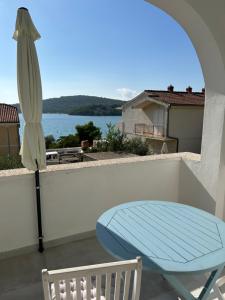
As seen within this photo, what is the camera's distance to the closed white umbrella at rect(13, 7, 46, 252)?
2303mm

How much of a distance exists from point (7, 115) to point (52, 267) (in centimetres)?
1502

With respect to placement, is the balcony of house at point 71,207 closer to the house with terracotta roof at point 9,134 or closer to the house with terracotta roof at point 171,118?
the house with terracotta roof at point 9,134

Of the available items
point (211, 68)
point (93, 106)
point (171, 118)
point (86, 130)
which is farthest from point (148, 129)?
point (211, 68)

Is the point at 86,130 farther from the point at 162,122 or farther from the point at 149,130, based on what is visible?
the point at 162,122

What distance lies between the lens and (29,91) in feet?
7.89

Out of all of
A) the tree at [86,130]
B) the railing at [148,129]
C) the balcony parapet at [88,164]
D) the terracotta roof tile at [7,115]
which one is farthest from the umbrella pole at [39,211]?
the tree at [86,130]

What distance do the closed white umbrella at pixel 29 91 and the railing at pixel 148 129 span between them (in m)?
15.7

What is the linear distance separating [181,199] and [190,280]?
1.55m

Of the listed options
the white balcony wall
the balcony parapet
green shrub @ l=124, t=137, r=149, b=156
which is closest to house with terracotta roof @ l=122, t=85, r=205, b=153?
green shrub @ l=124, t=137, r=149, b=156

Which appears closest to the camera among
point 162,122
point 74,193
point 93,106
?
point 74,193

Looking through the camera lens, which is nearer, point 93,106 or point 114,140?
point 114,140

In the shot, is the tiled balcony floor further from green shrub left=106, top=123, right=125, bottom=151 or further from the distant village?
the distant village

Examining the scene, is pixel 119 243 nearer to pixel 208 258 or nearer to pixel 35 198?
pixel 208 258

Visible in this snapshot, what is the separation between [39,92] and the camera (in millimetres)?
2467
